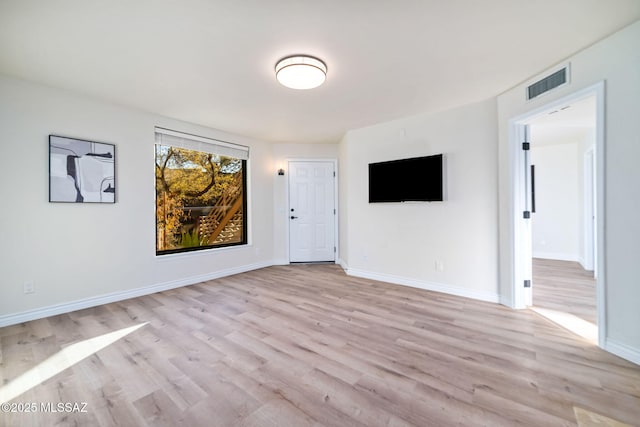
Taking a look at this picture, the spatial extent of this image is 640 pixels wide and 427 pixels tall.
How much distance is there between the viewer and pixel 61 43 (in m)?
2.07

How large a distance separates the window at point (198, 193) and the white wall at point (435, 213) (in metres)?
2.10

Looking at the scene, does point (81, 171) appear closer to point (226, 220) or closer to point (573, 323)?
point (226, 220)

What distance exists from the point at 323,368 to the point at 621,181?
264 centimetres

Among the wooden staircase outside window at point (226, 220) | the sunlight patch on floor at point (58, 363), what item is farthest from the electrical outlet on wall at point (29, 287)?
the wooden staircase outside window at point (226, 220)

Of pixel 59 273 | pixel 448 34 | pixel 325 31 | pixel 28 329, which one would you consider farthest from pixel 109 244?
pixel 448 34

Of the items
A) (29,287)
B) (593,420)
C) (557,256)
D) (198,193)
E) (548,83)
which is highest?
(548,83)

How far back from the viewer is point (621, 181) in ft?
6.53

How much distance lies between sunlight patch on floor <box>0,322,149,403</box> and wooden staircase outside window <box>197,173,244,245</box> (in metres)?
2.10

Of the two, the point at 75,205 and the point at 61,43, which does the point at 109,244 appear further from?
the point at 61,43

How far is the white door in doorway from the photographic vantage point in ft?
17.8

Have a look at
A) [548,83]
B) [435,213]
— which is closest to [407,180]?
[435,213]

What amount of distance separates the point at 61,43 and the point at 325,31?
2091mm

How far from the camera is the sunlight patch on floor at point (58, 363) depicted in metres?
1.67

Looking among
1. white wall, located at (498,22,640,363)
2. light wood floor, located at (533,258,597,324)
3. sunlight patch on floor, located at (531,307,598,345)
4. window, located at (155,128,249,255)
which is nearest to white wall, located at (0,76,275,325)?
window, located at (155,128,249,255)
